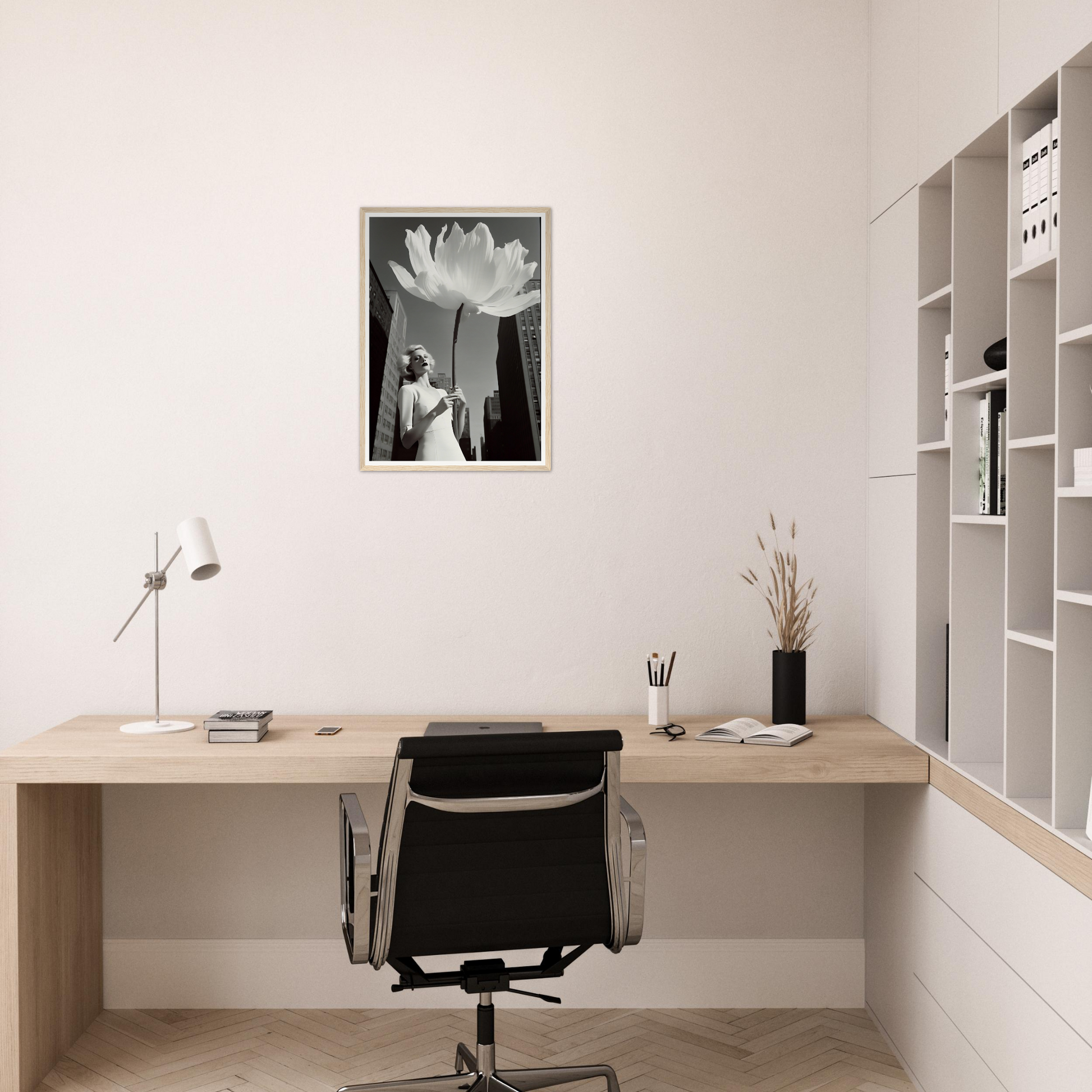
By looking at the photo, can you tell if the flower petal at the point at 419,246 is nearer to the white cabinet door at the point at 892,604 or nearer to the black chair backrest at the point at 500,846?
the white cabinet door at the point at 892,604

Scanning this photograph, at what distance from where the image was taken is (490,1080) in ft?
7.29

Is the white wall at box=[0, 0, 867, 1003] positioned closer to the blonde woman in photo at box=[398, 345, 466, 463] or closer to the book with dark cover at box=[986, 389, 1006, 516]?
the blonde woman in photo at box=[398, 345, 466, 463]

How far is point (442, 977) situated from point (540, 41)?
8.26 ft

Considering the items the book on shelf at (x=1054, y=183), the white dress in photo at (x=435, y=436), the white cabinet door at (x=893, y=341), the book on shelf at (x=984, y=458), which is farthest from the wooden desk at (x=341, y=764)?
the book on shelf at (x=1054, y=183)

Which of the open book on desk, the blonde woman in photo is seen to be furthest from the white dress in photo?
the open book on desk

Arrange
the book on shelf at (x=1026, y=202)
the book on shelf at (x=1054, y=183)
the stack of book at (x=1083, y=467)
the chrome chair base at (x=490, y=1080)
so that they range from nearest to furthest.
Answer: the stack of book at (x=1083, y=467) → the book on shelf at (x=1054, y=183) → the book on shelf at (x=1026, y=202) → the chrome chair base at (x=490, y=1080)

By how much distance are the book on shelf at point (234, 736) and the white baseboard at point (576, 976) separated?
781 mm

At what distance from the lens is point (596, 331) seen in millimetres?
2977

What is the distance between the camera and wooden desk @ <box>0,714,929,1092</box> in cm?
245

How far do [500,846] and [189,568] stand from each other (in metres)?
1.24

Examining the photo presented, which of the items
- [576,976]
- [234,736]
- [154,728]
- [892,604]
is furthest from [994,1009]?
[154,728]

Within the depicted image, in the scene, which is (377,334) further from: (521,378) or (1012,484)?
(1012,484)

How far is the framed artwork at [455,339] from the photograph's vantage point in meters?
2.96

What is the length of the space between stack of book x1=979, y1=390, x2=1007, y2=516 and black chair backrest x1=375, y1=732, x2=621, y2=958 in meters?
0.98
